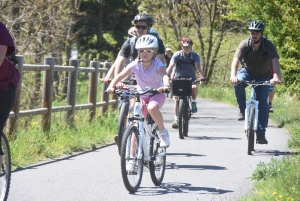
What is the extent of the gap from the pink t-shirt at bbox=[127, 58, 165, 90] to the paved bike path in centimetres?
108

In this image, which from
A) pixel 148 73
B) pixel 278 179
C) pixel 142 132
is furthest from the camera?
pixel 148 73

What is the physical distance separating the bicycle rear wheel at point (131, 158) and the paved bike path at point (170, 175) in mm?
118

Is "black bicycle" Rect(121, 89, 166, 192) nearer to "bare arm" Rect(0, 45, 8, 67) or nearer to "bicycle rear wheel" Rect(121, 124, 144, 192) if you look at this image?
"bicycle rear wheel" Rect(121, 124, 144, 192)

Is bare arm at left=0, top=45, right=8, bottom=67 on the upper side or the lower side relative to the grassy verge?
upper

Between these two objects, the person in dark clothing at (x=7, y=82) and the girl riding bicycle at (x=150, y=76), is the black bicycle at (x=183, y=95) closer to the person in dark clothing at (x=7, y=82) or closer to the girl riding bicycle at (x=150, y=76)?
the girl riding bicycle at (x=150, y=76)

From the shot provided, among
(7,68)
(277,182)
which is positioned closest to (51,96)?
(277,182)

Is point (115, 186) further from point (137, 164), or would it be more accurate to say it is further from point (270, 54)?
point (270, 54)

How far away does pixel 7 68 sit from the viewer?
21.5 feet

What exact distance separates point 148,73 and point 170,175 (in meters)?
1.33

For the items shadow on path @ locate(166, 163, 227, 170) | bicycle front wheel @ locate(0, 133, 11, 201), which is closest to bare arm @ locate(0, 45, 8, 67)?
bicycle front wheel @ locate(0, 133, 11, 201)

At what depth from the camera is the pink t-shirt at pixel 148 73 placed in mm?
9070

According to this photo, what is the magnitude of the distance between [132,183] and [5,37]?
2438 mm

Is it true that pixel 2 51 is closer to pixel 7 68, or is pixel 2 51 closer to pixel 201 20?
pixel 7 68

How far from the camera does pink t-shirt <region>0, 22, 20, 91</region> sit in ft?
20.8
